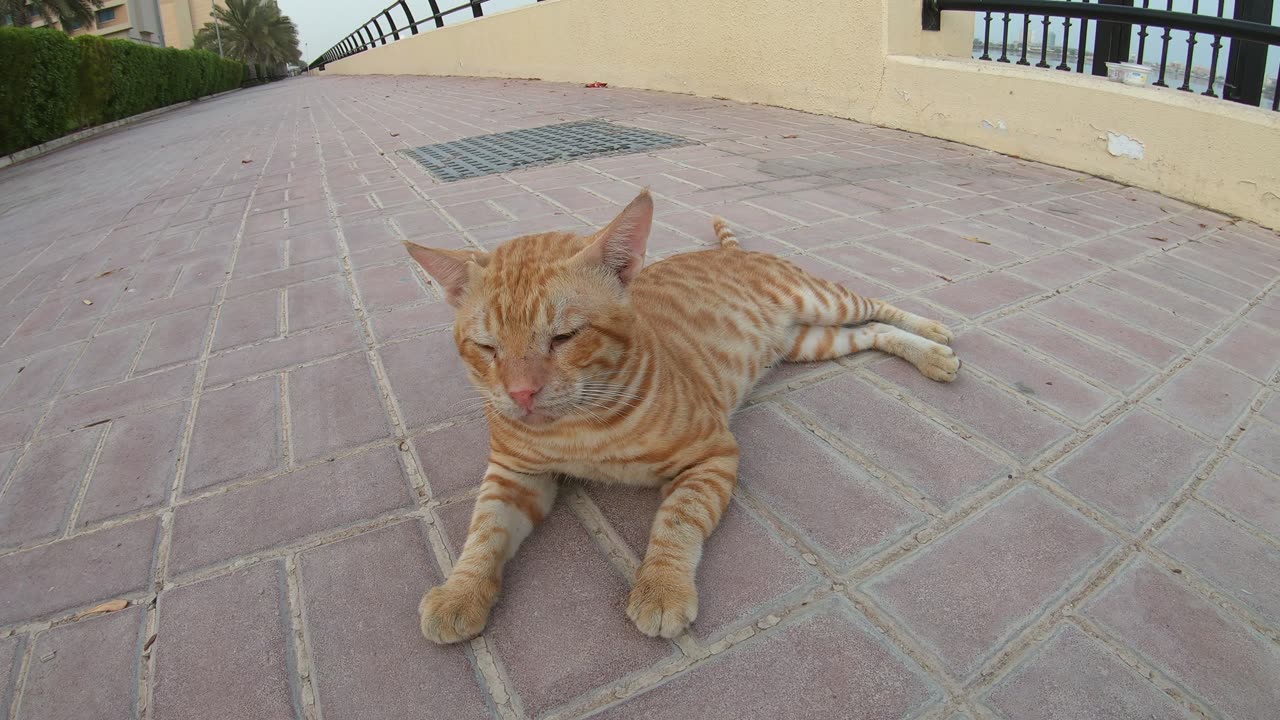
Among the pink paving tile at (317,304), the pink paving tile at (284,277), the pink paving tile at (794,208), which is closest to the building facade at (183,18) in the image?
the pink paving tile at (284,277)

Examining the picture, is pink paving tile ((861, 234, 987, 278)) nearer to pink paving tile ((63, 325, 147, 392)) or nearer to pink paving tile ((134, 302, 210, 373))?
pink paving tile ((134, 302, 210, 373))

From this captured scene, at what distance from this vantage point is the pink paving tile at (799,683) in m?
1.51

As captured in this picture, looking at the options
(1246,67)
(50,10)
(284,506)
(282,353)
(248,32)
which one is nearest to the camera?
(284,506)

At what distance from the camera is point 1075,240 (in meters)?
4.18

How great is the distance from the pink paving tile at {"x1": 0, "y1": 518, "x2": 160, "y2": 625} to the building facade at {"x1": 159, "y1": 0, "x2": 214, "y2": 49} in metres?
68.4

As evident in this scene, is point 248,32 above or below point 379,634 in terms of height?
above

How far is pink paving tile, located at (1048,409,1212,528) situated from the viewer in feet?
6.87

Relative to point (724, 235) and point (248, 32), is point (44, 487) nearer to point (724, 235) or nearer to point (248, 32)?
point (724, 235)

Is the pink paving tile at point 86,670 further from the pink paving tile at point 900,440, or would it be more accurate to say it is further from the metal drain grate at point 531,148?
the metal drain grate at point 531,148

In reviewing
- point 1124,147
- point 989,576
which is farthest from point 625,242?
point 1124,147

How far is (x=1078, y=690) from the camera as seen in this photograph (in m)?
1.52

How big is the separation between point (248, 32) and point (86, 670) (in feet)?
229

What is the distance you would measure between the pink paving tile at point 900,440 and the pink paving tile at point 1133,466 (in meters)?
0.27

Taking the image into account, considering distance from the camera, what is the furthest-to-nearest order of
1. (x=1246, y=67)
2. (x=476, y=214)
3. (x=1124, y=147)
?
1. (x=1124, y=147)
2. (x=1246, y=67)
3. (x=476, y=214)
